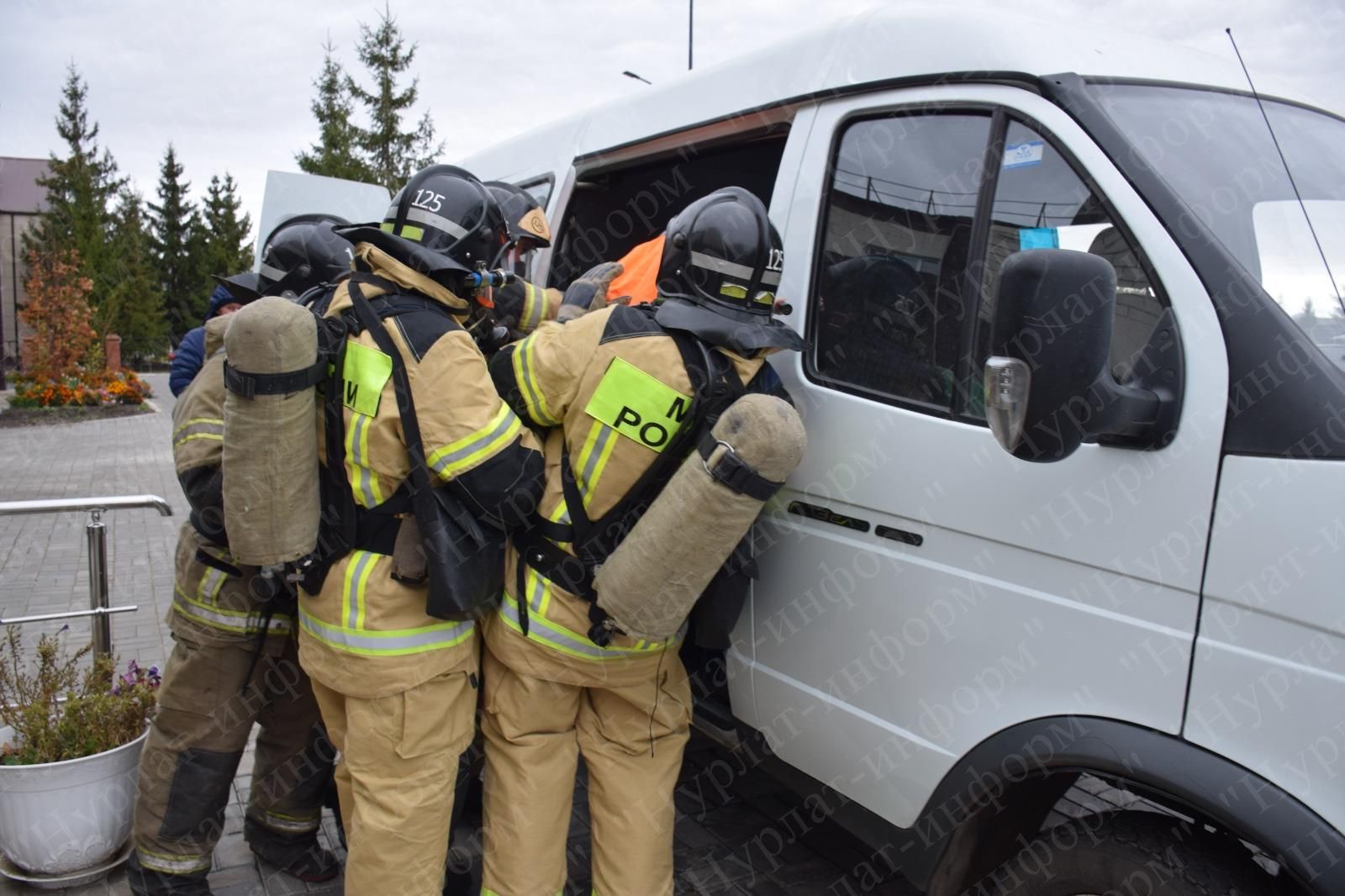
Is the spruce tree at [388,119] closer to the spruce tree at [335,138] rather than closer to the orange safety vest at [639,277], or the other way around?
the spruce tree at [335,138]

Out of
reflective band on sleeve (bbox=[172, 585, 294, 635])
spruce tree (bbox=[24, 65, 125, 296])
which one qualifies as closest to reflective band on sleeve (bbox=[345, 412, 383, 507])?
reflective band on sleeve (bbox=[172, 585, 294, 635])

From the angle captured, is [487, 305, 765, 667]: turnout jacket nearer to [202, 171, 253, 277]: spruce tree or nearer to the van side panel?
the van side panel

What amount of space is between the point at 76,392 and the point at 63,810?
55.6ft

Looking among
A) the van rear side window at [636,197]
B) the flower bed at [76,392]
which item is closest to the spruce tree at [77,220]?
the flower bed at [76,392]

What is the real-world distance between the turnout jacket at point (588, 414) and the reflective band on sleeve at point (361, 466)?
386 mm

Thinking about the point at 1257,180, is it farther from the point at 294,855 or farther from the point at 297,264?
the point at 294,855

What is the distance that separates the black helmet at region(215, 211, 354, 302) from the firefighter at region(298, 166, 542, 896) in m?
0.72

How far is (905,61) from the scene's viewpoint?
2.46 m

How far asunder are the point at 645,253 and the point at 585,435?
1327 mm

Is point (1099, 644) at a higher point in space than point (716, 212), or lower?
lower

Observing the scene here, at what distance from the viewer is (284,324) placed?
2.27 metres

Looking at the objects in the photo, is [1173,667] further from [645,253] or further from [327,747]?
[327,747]

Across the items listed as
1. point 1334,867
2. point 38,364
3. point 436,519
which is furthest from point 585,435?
point 38,364

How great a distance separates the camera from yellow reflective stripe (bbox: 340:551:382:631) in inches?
97.6
